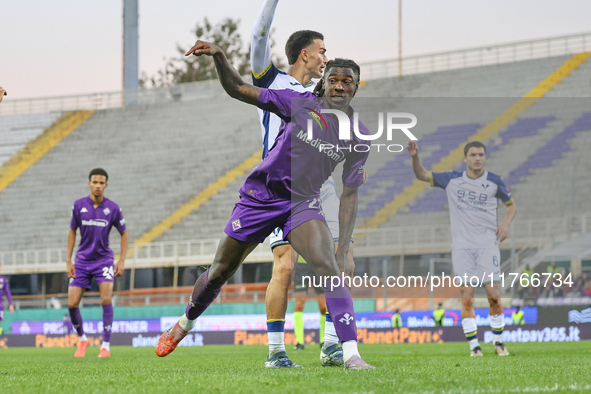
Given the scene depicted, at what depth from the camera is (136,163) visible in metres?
33.4

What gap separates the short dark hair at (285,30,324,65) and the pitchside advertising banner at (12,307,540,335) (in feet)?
31.3

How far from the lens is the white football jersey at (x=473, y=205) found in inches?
351

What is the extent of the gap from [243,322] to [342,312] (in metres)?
13.4

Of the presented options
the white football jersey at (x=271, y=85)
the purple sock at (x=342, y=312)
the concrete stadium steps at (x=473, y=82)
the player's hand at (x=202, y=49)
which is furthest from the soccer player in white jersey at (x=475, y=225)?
the concrete stadium steps at (x=473, y=82)

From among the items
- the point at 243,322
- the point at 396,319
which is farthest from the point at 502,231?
the point at 243,322

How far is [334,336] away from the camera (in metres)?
6.55

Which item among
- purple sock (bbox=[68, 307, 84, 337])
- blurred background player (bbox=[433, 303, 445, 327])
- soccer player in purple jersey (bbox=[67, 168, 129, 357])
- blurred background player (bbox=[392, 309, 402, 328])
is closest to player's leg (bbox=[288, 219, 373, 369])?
soccer player in purple jersey (bbox=[67, 168, 129, 357])

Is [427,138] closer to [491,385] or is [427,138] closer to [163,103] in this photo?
[163,103]

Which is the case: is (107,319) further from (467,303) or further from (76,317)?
(467,303)

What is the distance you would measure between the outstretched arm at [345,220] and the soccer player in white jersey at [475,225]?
10.4ft

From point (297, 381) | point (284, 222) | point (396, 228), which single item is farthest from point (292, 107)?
point (396, 228)

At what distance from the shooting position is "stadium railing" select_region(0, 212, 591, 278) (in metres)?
17.4

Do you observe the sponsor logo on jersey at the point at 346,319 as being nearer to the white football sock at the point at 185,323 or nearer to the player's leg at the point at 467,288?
the white football sock at the point at 185,323

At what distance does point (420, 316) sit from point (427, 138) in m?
11.5
